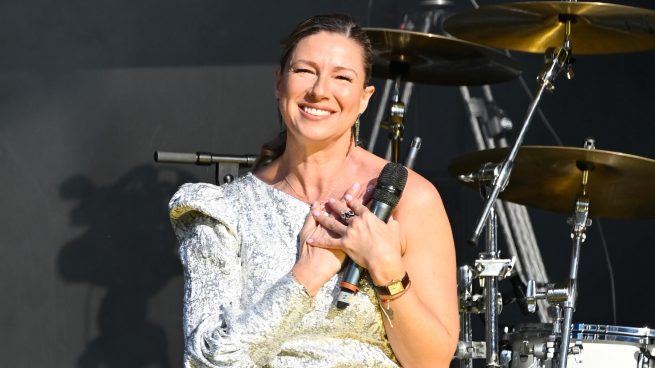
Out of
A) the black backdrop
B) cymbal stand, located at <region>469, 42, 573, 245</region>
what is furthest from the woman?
the black backdrop

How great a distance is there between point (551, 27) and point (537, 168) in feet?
1.49

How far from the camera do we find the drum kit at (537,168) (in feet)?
12.7

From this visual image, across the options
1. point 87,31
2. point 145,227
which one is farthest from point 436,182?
point 87,31

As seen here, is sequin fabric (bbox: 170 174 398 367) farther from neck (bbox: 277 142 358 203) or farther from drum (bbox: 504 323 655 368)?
drum (bbox: 504 323 655 368)

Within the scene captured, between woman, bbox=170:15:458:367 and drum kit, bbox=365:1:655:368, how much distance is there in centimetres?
105

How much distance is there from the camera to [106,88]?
4.36 metres

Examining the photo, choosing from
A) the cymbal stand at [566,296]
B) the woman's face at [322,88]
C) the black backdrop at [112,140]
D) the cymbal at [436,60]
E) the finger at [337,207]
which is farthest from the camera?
the black backdrop at [112,140]

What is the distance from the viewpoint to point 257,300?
2.56m

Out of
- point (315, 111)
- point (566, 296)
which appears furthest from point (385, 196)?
point (566, 296)

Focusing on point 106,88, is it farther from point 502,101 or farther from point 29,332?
point 502,101

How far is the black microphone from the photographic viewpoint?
7.97ft

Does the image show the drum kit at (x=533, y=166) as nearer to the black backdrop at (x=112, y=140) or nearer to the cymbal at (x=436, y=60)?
the cymbal at (x=436, y=60)

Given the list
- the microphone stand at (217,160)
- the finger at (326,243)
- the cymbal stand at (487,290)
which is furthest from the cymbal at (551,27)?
the finger at (326,243)

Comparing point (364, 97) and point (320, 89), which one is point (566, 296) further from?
point (320, 89)
